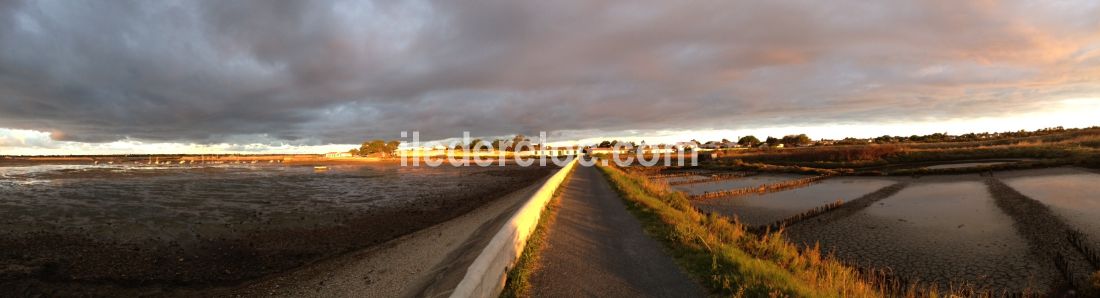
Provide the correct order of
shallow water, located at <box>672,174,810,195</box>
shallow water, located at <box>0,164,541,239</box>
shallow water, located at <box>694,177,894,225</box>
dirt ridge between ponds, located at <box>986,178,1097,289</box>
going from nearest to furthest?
dirt ridge between ponds, located at <box>986,178,1097,289</box>
shallow water, located at <box>0,164,541,239</box>
shallow water, located at <box>694,177,894,225</box>
shallow water, located at <box>672,174,810,195</box>

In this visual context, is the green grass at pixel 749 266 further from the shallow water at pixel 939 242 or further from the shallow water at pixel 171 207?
the shallow water at pixel 171 207

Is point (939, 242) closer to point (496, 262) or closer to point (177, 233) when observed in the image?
point (496, 262)

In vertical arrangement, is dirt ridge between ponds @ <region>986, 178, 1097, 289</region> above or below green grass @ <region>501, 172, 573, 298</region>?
below

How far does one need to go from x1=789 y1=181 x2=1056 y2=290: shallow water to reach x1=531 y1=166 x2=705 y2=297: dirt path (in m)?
5.81

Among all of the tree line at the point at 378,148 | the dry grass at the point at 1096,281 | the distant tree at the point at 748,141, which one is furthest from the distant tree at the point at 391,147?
the dry grass at the point at 1096,281

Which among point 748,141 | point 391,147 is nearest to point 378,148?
point 391,147

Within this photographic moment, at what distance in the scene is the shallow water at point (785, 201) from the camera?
18.6m

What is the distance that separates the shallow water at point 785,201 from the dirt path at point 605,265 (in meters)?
7.00

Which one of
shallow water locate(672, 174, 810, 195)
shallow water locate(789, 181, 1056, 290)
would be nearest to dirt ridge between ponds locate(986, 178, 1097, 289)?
shallow water locate(789, 181, 1056, 290)

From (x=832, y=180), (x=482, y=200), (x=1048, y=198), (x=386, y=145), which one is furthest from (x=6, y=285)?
(x=386, y=145)

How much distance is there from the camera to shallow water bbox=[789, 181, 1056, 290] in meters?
9.51

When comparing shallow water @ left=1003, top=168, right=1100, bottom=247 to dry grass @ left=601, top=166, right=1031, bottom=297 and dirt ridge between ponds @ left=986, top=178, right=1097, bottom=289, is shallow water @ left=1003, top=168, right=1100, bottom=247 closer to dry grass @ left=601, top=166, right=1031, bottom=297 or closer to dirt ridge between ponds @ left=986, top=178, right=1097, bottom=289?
dirt ridge between ponds @ left=986, top=178, right=1097, bottom=289

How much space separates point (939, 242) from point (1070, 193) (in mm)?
12735

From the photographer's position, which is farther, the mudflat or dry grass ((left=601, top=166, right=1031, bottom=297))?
the mudflat
